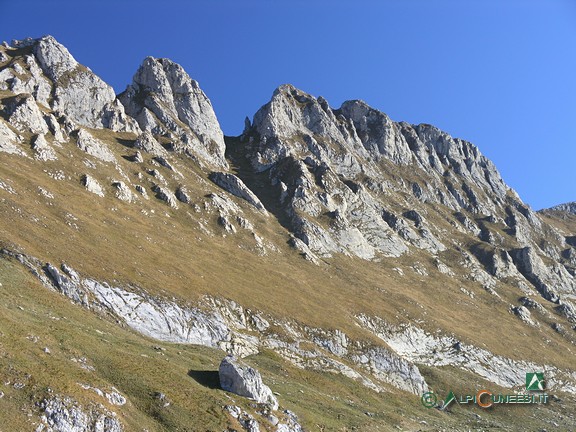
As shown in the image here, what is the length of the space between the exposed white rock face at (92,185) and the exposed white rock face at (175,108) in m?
55.4

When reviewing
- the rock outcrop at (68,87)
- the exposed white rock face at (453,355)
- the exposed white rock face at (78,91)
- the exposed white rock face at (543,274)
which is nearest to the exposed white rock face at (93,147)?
the rock outcrop at (68,87)

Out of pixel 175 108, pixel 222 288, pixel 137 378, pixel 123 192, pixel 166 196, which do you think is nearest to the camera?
pixel 137 378

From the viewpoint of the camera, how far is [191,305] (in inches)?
2749

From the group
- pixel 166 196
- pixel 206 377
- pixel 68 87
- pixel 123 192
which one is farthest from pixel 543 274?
pixel 68 87

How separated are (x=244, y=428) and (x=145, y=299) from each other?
33.4 metres

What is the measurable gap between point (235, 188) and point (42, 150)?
192 ft

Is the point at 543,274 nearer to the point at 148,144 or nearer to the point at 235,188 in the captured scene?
the point at 235,188

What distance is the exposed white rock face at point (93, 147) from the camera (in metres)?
121

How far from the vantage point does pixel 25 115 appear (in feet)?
372

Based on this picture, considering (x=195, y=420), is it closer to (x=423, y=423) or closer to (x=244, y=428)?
(x=244, y=428)

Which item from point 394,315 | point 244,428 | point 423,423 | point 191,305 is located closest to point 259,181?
point 394,315

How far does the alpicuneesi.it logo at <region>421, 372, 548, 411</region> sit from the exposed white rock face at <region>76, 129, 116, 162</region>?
322ft

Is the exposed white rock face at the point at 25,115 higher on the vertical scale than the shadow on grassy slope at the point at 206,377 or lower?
higher

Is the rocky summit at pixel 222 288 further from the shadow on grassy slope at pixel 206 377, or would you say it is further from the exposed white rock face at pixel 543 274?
the exposed white rock face at pixel 543 274
